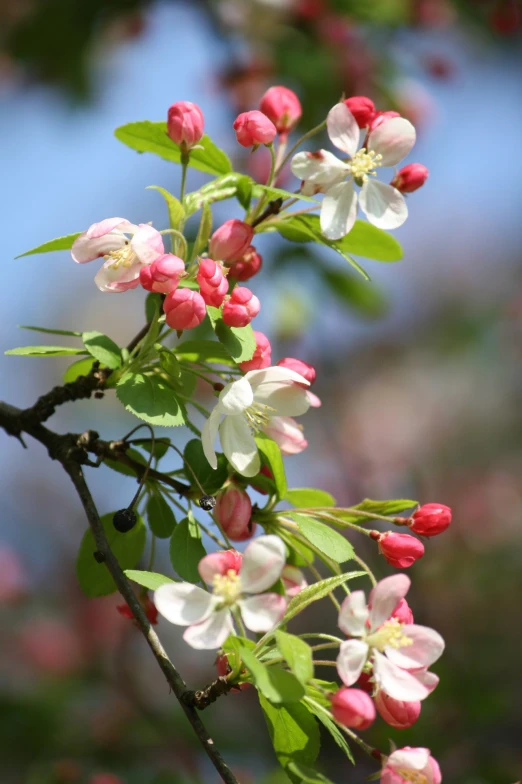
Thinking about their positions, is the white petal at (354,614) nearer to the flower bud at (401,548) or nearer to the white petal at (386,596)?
the white petal at (386,596)

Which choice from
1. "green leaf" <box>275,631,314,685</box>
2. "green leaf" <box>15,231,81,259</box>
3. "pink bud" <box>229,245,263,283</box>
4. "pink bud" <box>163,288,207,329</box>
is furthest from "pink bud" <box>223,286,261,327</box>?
"green leaf" <box>275,631,314,685</box>

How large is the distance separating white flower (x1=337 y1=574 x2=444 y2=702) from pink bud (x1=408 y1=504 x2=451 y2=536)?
0.16 m

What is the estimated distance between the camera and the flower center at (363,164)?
3.58ft

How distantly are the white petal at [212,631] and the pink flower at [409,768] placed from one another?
238mm

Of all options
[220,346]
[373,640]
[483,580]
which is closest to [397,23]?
[483,580]

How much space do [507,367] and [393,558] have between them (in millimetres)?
4855

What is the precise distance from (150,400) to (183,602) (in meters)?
0.25

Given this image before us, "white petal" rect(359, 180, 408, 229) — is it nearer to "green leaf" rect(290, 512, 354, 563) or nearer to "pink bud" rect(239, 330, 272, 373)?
"pink bud" rect(239, 330, 272, 373)

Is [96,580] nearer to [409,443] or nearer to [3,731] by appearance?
[3,731]

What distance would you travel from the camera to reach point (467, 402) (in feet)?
20.7

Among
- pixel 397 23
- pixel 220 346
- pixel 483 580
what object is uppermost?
pixel 397 23

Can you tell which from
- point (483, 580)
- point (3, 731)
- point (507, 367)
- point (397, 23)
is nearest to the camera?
point (3, 731)

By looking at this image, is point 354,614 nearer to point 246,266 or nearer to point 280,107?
point 246,266

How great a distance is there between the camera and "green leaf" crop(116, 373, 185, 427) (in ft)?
3.13
